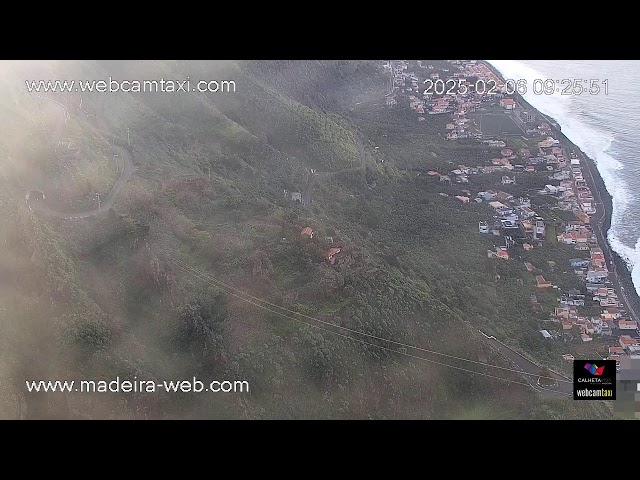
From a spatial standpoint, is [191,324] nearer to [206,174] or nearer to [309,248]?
[309,248]

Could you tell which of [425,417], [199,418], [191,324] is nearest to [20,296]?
[191,324]

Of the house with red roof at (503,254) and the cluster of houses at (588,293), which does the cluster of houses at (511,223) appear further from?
the cluster of houses at (588,293)

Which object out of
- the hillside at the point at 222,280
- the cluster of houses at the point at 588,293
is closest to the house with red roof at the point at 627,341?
the cluster of houses at the point at 588,293

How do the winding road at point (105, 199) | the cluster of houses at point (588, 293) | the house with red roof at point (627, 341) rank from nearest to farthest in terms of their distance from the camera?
the house with red roof at point (627, 341) < the cluster of houses at point (588, 293) < the winding road at point (105, 199)

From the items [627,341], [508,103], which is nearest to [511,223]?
[508,103]

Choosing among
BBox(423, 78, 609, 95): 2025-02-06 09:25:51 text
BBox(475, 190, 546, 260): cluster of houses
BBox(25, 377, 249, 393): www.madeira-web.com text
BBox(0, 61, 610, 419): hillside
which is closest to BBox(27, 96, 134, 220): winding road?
BBox(0, 61, 610, 419): hillside

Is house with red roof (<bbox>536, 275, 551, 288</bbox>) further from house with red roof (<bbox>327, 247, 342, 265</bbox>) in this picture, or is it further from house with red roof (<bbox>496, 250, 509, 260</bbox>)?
house with red roof (<bbox>327, 247, 342, 265</bbox>)

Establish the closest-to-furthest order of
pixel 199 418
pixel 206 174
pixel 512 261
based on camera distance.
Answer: pixel 199 418 < pixel 512 261 < pixel 206 174

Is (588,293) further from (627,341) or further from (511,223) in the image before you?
(511,223)
